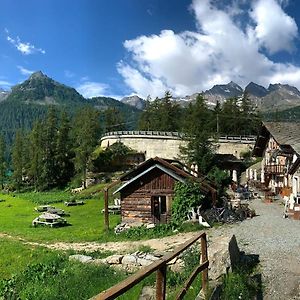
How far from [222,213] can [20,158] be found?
2884 inches

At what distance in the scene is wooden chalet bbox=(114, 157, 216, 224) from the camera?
28.5 metres

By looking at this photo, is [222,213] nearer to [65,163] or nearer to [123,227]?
[123,227]

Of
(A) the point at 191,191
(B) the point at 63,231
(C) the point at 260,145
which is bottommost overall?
(B) the point at 63,231

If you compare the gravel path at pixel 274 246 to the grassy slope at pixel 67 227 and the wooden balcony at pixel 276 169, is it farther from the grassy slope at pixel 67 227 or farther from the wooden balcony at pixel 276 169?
the wooden balcony at pixel 276 169

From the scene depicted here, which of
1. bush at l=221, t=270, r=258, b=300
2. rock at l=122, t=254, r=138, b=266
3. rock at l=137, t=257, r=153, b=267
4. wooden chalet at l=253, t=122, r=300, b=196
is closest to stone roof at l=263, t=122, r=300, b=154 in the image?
wooden chalet at l=253, t=122, r=300, b=196

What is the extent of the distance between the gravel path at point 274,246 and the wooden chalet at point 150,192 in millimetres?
4889

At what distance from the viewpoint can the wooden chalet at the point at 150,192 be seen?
28.5 metres

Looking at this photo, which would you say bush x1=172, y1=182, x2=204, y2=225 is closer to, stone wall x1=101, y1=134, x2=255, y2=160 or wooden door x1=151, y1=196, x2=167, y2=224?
wooden door x1=151, y1=196, x2=167, y2=224

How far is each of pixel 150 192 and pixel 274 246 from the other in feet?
43.3

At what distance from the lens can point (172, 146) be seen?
84.5 m

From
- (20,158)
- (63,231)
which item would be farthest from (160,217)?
(20,158)

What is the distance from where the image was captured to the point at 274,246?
1697 cm

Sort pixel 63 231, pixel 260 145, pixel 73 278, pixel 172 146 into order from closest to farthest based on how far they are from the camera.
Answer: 1. pixel 73 278
2. pixel 63 231
3. pixel 260 145
4. pixel 172 146

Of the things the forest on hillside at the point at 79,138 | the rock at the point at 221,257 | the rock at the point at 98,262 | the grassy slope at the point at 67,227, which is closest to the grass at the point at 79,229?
the grassy slope at the point at 67,227
